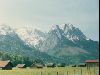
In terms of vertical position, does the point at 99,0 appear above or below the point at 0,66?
above

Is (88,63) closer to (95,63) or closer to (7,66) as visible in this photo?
(95,63)

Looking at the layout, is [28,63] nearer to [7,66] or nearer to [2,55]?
[2,55]

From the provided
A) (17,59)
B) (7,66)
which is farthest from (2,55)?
(7,66)

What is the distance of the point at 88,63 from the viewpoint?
121688 millimetres

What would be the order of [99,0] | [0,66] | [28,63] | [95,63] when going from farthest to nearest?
[28,63]
[95,63]
[0,66]
[99,0]

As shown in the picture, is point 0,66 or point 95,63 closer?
point 0,66

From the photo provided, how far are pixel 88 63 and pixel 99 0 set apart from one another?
109 metres

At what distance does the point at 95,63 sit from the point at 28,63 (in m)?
65.3

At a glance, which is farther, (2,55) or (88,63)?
(2,55)

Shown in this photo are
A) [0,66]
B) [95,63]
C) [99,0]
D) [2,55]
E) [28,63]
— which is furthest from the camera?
[2,55]

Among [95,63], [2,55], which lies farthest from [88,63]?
[2,55]

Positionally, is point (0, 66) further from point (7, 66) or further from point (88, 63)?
point (88, 63)

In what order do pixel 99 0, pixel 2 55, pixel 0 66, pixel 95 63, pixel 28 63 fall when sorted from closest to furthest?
pixel 99 0
pixel 0 66
pixel 95 63
pixel 28 63
pixel 2 55

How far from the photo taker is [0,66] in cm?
11100
